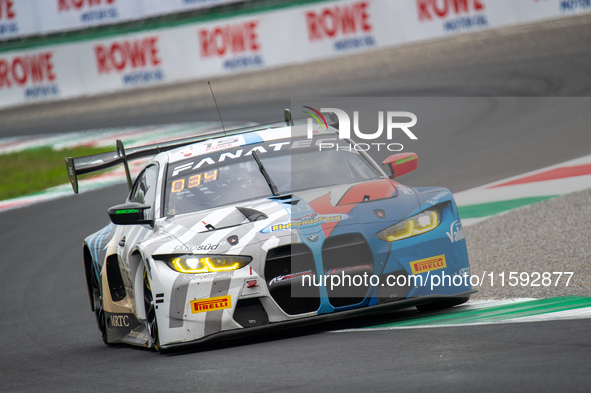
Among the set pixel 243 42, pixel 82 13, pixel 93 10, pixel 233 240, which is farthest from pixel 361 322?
pixel 82 13

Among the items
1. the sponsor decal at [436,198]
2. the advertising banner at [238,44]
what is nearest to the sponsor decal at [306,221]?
the sponsor decal at [436,198]

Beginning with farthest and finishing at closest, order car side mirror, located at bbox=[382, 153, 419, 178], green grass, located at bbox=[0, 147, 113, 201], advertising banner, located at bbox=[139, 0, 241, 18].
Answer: advertising banner, located at bbox=[139, 0, 241, 18]
green grass, located at bbox=[0, 147, 113, 201]
car side mirror, located at bbox=[382, 153, 419, 178]

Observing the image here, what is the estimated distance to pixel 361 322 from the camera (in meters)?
5.93

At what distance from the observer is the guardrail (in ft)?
61.8

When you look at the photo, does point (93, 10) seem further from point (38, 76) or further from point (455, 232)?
point (455, 232)

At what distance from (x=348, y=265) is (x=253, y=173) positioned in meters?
1.31

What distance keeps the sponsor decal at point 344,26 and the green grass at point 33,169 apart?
5750mm

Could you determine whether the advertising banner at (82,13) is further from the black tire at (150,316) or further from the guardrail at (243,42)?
the black tire at (150,316)

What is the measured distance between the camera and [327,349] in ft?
16.4

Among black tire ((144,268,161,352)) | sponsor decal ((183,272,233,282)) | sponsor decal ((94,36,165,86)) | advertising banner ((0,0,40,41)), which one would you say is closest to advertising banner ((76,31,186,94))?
sponsor decal ((94,36,165,86))

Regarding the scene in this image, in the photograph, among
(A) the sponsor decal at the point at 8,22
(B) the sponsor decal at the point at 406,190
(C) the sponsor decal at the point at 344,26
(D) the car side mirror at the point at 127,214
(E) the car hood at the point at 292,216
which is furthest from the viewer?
(A) the sponsor decal at the point at 8,22

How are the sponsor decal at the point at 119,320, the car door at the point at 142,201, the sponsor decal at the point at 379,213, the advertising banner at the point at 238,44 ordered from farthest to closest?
the advertising banner at the point at 238,44, the sponsor decal at the point at 119,320, the car door at the point at 142,201, the sponsor decal at the point at 379,213

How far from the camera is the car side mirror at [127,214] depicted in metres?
6.15

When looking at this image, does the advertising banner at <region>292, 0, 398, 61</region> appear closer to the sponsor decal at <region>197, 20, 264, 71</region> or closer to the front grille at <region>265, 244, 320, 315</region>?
the sponsor decal at <region>197, 20, 264, 71</region>
